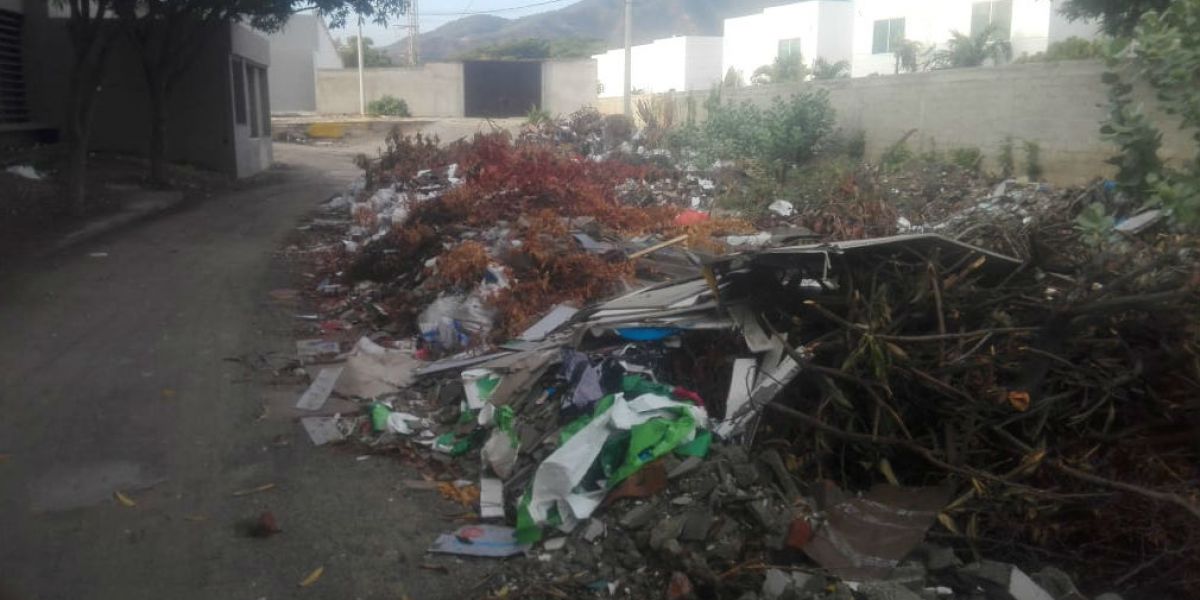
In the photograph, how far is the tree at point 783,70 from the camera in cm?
3450

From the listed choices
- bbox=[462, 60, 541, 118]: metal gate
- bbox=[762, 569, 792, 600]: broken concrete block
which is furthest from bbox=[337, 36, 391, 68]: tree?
bbox=[762, 569, 792, 600]: broken concrete block

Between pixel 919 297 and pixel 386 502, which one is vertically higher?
pixel 919 297

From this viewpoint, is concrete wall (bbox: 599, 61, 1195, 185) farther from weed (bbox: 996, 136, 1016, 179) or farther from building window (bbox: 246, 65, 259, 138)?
building window (bbox: 246, 65, 259, 138)

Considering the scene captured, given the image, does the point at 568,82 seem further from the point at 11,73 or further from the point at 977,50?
the point at 11,73

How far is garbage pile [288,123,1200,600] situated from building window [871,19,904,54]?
101 ft

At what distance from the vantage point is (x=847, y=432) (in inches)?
181

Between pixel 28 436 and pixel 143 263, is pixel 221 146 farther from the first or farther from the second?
pixel 28 436

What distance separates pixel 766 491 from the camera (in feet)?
14.6

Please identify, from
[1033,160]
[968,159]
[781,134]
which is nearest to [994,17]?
[781,134]

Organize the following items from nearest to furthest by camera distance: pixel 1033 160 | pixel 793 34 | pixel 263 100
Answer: pixel 1033 160
pixel 263 100
pixel 793 34

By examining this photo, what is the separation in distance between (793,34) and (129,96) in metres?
27.2

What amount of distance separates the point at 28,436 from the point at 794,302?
4.54 meters

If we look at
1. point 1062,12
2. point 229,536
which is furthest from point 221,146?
point 229,536

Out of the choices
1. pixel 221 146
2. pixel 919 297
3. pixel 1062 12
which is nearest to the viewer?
pixel 919 297
